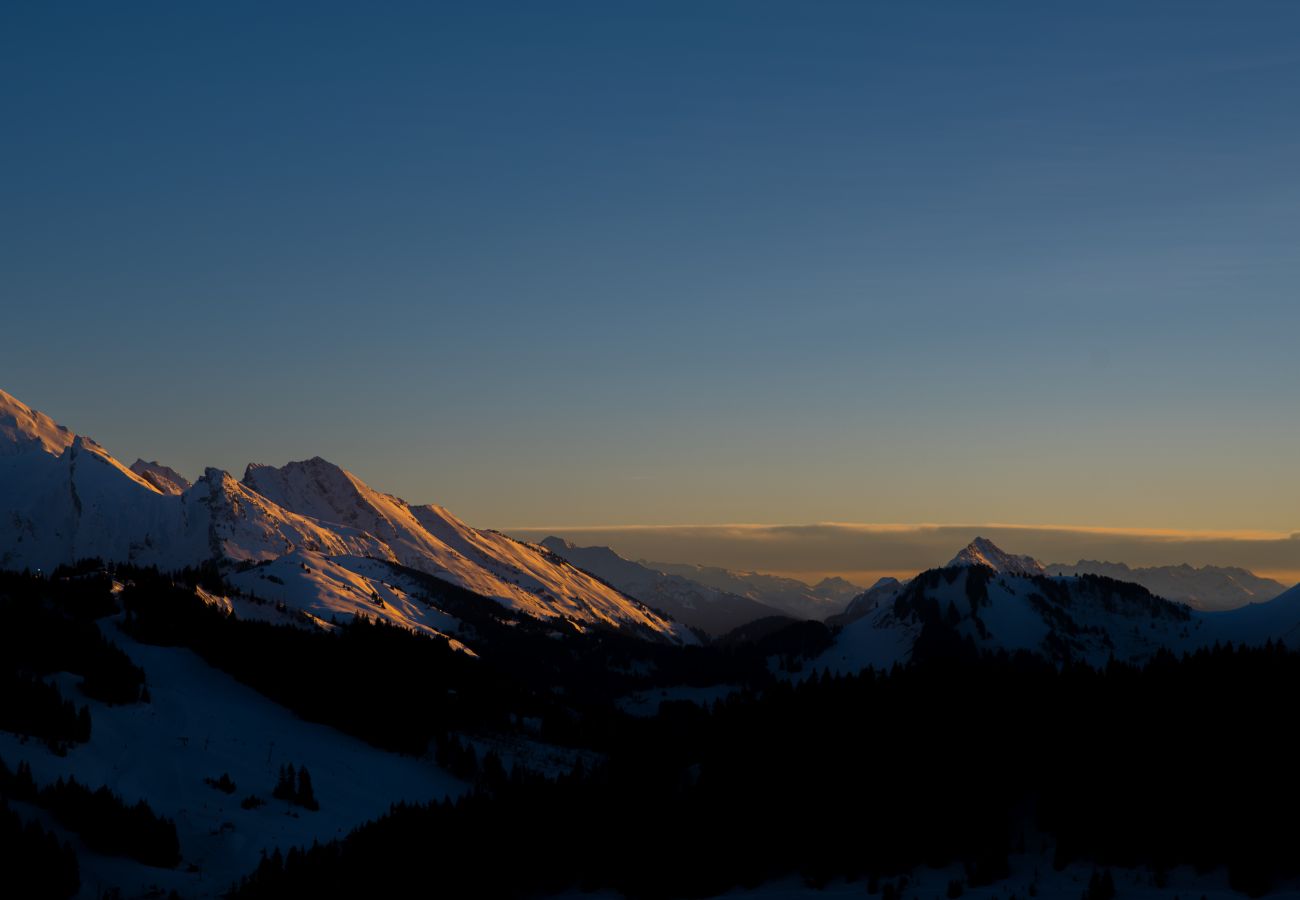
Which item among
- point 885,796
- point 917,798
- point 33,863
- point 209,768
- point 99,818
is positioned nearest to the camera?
point 917,798

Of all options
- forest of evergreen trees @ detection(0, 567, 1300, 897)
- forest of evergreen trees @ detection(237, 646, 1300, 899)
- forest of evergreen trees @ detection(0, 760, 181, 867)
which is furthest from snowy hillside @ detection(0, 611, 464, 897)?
forest of evergreen trees @ detection(237, 646, 1300, 899)

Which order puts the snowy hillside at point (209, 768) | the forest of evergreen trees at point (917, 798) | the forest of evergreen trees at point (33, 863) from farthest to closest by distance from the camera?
1. the snowy hillside at point (209, 768)
2. the forest of evergreen trees at point (33, 863)
3. the forest of evergreen trees at point (917, 798)

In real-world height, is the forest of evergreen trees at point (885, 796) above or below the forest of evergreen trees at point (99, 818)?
above

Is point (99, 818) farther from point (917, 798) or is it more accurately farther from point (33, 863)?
point (917, 798)

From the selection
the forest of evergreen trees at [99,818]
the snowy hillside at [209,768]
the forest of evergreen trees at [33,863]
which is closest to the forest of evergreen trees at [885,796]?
the forest of evergreen trees at [99,818]

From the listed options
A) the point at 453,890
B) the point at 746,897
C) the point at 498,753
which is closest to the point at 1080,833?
the point at 746,897

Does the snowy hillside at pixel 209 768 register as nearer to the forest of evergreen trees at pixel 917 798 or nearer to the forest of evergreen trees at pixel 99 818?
the forest of evergreen trees at pixel 99 818

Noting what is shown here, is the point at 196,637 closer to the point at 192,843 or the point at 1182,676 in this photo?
the point at 192,843

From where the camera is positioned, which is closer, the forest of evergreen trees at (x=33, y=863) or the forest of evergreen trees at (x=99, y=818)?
the forest of evergreen trees at (x=33, y=863)

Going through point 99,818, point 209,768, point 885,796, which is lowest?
point 209,768

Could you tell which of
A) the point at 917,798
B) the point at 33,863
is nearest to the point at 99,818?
the point at 33,863

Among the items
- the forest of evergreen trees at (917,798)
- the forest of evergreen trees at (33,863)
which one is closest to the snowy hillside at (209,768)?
the forest of evergreen trees at (33,863)

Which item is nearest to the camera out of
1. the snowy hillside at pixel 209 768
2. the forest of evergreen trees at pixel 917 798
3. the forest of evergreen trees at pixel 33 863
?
the forest of evergreen trees at pixel 917 798

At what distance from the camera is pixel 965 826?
75.4 meters
